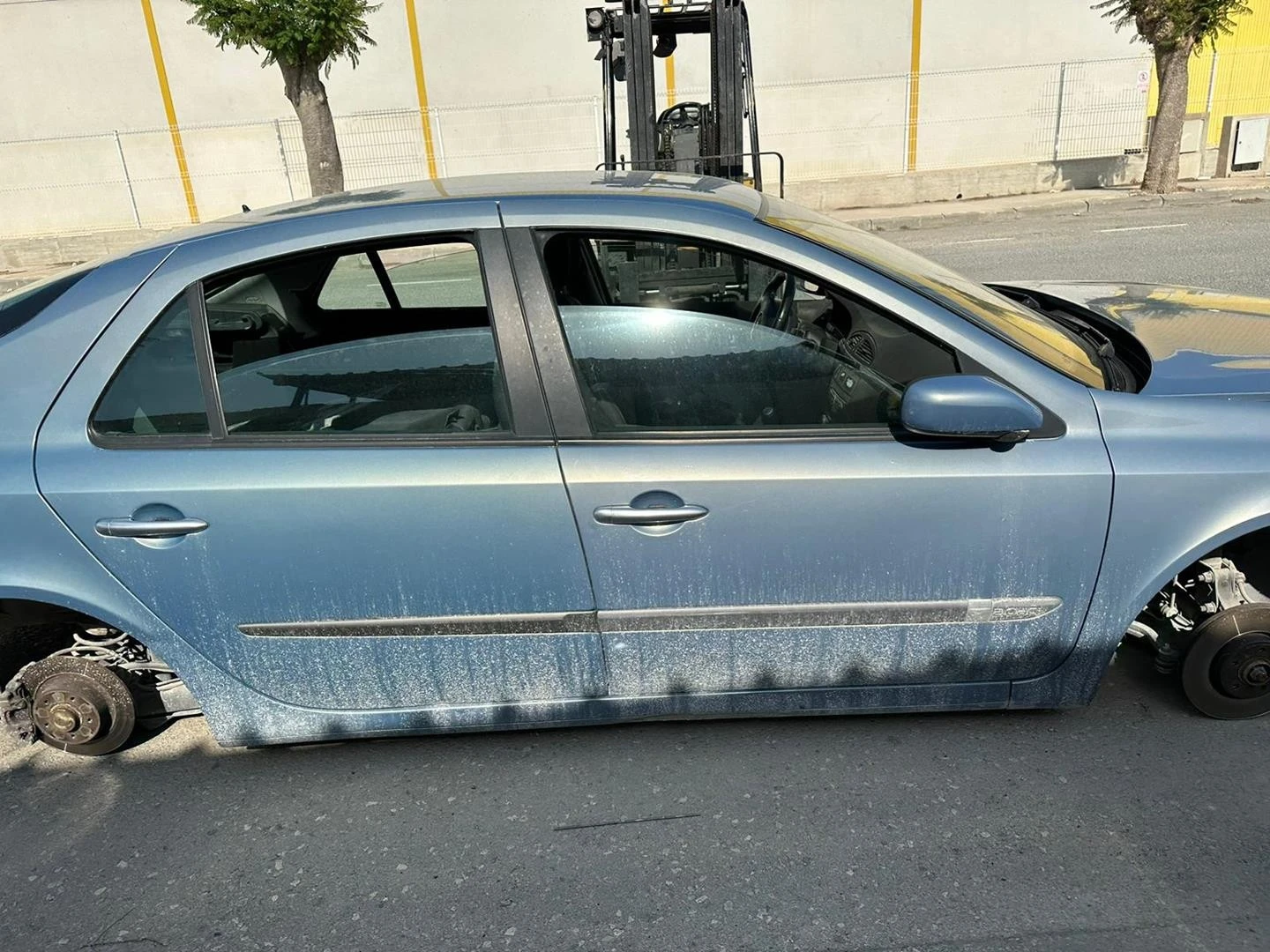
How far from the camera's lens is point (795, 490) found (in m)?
2.21

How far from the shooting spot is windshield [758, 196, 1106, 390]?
2.34 m

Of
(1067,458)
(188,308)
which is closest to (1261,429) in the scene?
(1067,458)

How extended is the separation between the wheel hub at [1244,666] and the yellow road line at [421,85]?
656 inches

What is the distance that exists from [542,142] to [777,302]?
50.9ft

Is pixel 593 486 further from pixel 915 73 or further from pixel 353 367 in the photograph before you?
pixel 915 73

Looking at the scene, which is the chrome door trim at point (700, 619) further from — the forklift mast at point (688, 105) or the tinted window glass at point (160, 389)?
the forklift mast at point (688, 105)

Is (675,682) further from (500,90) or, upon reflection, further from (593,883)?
(500,90)

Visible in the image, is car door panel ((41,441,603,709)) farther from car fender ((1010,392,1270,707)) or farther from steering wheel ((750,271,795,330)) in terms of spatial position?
car fender ((1010,392,1270,707))

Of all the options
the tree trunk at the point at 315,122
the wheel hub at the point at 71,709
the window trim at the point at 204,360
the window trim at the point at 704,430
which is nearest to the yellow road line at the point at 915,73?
the tree trunk at the point at 315,122

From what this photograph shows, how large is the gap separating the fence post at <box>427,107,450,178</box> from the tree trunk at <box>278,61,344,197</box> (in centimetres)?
357

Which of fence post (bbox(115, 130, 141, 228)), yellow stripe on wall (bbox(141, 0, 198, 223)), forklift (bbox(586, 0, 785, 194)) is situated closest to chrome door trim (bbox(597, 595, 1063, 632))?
forklift (bbox(586, 0, 785, 194))

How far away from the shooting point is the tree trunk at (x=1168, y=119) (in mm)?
13859

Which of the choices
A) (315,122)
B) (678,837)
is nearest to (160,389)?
(678,837)

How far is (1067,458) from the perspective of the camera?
7.23 feet
